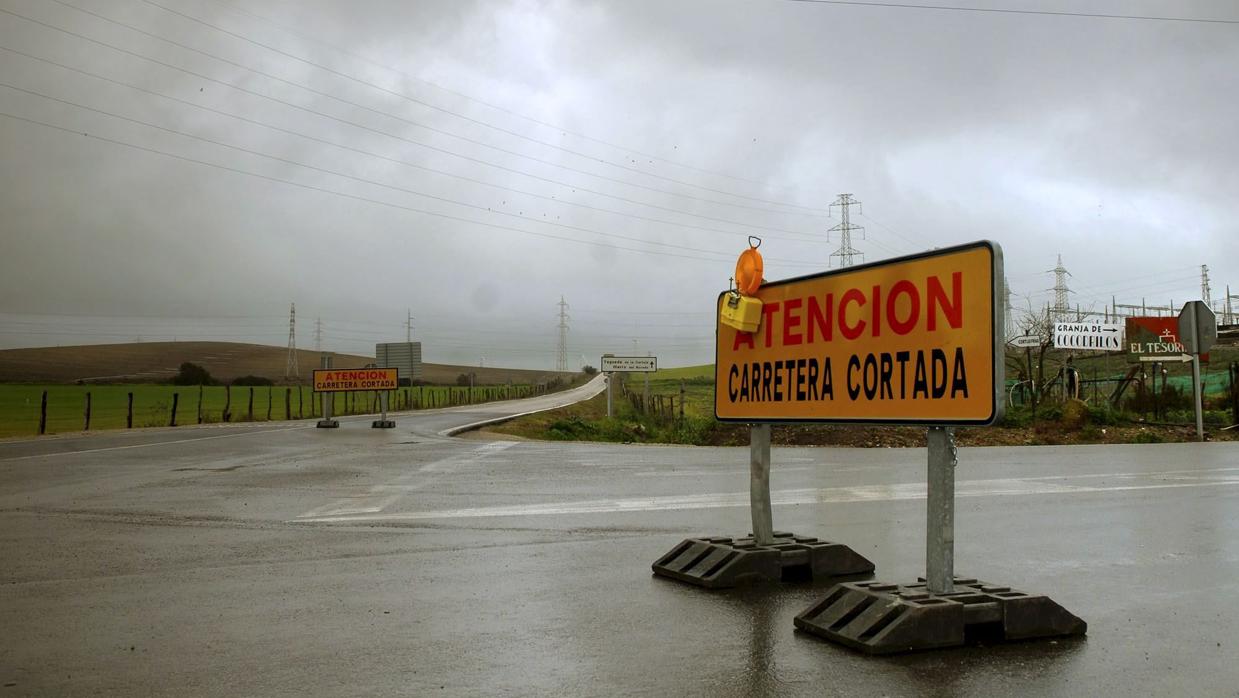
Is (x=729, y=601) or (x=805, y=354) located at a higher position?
(x=805, y=354)

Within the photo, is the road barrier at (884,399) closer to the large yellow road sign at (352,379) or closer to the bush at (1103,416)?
the bush at (1103,416)

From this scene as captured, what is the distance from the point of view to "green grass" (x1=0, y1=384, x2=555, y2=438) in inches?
1770

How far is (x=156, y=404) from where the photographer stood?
5806cm

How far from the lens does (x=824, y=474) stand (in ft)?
44.8

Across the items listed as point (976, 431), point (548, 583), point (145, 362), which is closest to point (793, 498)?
point (548, 583)

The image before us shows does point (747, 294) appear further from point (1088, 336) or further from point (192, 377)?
point (192, 377)

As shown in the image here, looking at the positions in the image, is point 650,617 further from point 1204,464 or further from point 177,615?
point 1204,464

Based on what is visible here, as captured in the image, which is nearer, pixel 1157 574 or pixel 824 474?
pixel 1157 574

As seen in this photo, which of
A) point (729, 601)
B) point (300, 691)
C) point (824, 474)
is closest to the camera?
point (300, 691)

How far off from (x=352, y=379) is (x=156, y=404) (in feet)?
107

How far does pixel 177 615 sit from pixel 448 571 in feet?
5.78

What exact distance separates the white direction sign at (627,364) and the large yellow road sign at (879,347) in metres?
30.6

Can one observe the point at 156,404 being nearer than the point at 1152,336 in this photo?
No

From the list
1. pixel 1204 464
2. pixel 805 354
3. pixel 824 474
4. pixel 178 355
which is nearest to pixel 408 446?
pixel 824 474
